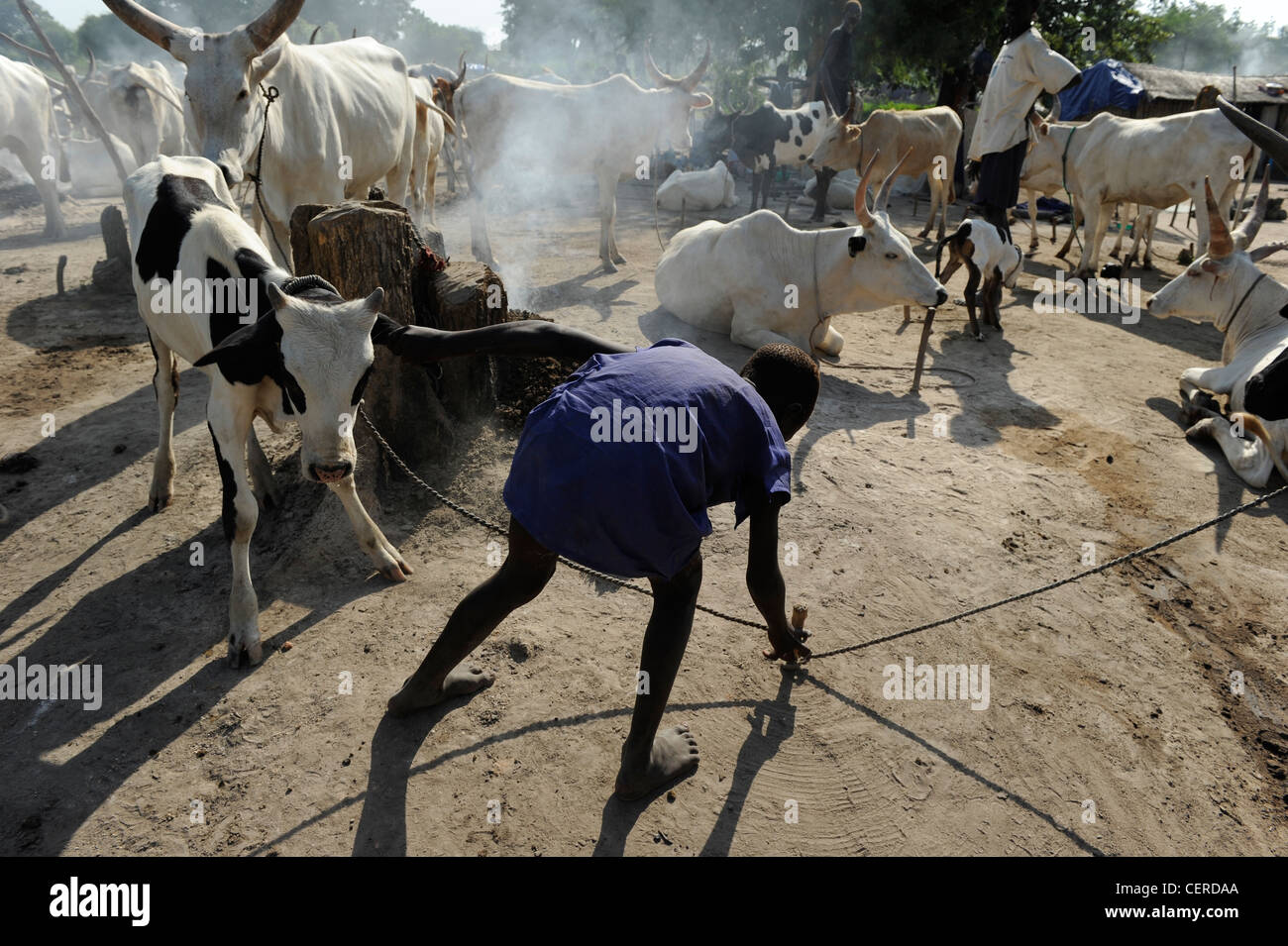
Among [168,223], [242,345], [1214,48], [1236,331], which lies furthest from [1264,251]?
[1214,48]

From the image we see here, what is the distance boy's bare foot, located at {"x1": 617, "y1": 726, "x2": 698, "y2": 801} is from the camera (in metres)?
2.62

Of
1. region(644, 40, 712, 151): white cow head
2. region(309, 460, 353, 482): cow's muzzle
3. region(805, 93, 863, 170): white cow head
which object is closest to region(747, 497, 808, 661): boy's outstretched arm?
region(309, 460, 353, 482): cow's muzzle

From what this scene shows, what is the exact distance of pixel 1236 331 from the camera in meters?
6.32

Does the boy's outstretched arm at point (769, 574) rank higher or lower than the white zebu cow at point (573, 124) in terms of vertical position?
lower

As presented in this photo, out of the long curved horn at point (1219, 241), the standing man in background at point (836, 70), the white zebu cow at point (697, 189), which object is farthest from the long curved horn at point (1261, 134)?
the white zebu cow at point (697, 189)

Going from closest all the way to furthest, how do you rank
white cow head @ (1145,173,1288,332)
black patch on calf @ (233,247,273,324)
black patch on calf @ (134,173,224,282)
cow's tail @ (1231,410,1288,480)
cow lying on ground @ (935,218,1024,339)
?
1. black patch on calf @ (233,247,273,324)
2. black patch on calf @ (134,173,224,282)
3. cow's tail @ (1231,410,1288,480)
4. white cow head @ (1145,173,1288,332)
5. cow lying on ground @ (935,218,1024,339)

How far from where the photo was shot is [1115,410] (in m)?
6.29

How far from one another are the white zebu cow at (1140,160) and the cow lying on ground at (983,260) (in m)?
2.78

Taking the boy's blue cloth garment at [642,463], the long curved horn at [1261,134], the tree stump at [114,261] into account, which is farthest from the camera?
the tree stump at [114,261]

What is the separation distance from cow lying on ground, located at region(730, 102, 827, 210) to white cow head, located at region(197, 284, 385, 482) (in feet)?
38.3

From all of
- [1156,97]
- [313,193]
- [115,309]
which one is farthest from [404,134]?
[1156,97]

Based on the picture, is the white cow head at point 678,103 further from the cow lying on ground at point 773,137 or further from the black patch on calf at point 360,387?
the black patch on calf at point 360,387

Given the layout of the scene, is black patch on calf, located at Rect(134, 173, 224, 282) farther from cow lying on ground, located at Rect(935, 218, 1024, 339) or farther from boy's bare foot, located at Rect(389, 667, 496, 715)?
cow lying on ground, located at Rect(935, 218, 1024, 339)

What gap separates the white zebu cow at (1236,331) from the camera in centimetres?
521
